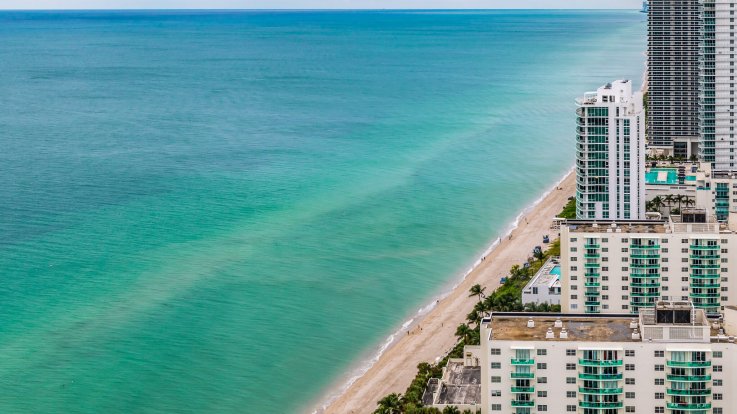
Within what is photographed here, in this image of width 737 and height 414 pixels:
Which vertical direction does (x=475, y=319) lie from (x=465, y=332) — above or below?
above

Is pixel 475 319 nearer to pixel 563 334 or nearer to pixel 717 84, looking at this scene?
pixel 563 334

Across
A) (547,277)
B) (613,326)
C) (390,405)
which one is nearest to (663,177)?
(547,277)

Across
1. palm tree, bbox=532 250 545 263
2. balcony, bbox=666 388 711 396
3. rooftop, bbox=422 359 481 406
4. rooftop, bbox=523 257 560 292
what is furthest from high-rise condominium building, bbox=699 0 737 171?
balcony, bbox=666 388 711 396

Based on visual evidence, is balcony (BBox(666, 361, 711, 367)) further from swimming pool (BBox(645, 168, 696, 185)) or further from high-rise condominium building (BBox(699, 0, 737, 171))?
high-rise condominium building (BBox(699, 0, 737, 171))

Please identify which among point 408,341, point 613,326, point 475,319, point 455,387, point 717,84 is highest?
point 717,84

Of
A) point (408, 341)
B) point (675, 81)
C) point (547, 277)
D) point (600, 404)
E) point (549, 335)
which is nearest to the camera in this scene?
point (600, 404)

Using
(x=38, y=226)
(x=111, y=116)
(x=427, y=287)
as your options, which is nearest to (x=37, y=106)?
(x=111, y=116)

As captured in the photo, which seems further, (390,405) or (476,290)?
(476,290)

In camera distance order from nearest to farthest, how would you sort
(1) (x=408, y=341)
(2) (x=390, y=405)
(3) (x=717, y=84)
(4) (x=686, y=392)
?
(4) (x=686, y=392) < (2) (x=390, y=405) < (1) (x=408, y=341) < (3) (x=717, y=84)
